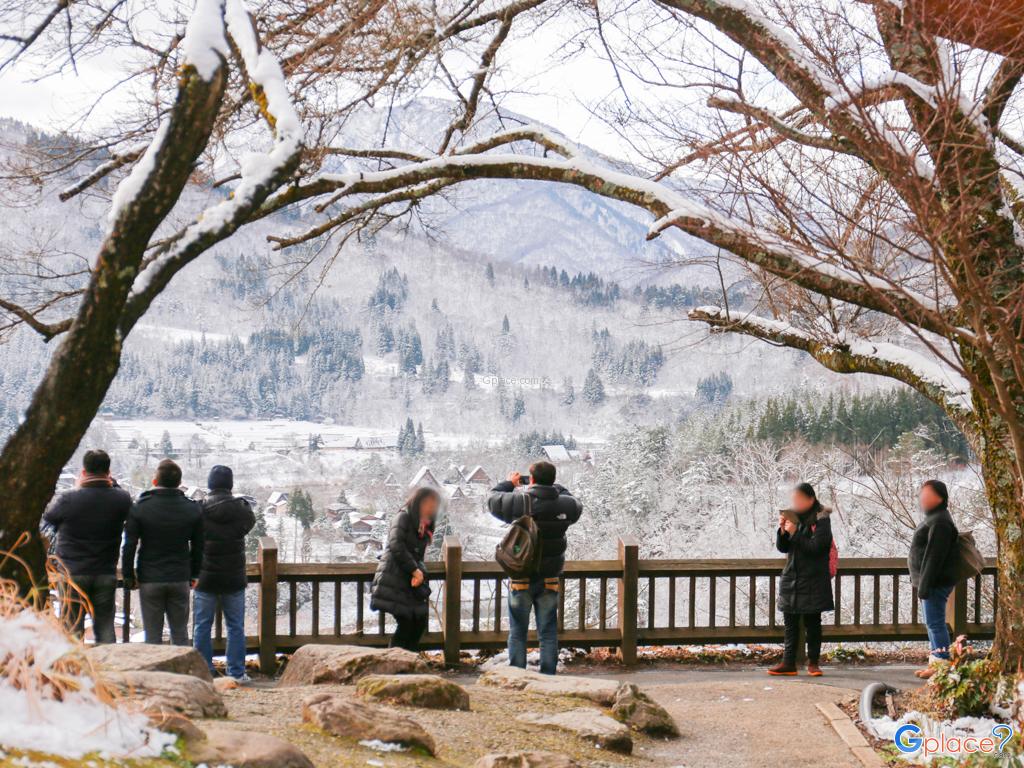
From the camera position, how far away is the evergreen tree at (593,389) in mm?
71562

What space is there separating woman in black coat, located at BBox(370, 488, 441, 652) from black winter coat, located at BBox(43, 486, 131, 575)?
5.95 ft

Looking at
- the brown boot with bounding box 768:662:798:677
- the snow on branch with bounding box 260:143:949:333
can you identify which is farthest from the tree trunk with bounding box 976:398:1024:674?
the brown boot with bounding box 768:662:798:677

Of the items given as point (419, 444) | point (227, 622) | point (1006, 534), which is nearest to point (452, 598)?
point (227, 622)

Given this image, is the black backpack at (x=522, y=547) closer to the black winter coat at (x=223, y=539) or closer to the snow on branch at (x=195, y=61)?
the black winter coat at (x=223, y=539)

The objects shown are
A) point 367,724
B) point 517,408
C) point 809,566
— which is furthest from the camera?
point 517,408

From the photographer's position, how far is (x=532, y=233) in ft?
384

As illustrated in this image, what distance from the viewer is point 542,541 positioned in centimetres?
678

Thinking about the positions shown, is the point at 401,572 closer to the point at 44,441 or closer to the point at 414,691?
the point at 414,691

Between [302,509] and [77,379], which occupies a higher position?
[77,379]

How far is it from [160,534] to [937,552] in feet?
18.3

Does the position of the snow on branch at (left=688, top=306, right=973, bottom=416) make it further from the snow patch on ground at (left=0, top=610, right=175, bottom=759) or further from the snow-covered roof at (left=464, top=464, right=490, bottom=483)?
the snow-covered roof at (left=464, top=464, right=490, bottom=483)

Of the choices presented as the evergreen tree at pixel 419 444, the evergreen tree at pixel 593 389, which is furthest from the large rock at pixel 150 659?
the evergreen tree at pixel 593 389

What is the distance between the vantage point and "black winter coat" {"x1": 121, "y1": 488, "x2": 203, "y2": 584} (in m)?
6.23

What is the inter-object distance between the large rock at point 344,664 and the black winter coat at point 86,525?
1504mm
